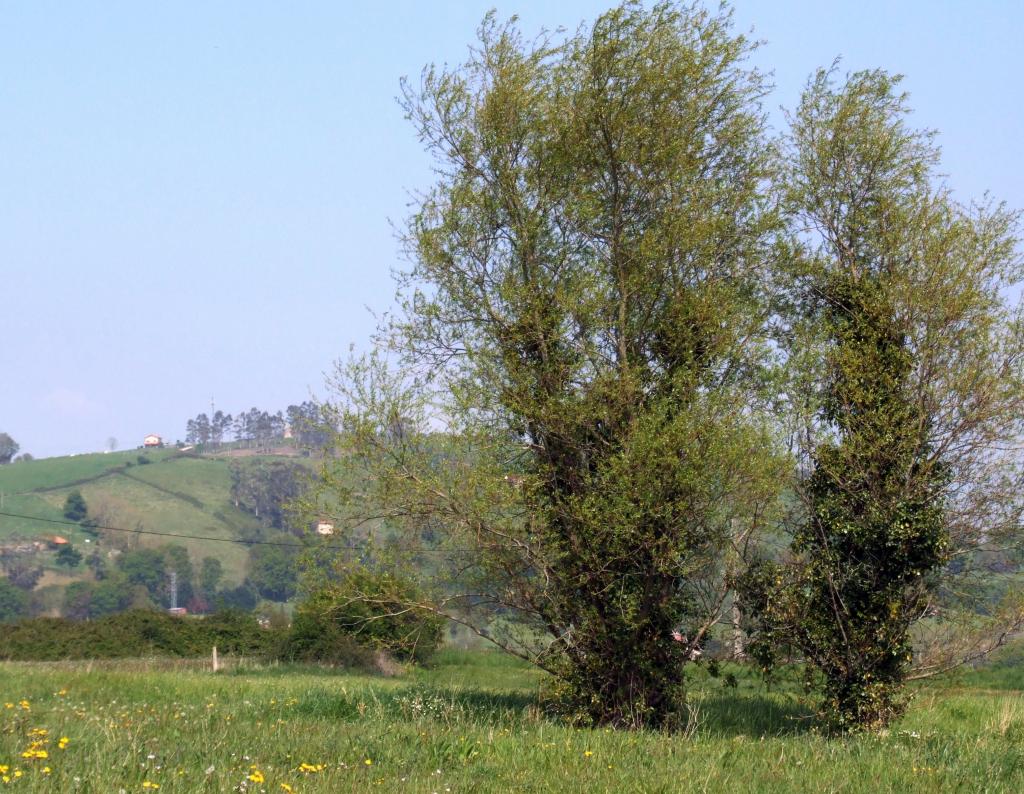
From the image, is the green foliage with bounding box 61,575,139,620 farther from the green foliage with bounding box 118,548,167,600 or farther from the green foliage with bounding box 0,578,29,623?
the green foliage with bounding box 0,578,29,623

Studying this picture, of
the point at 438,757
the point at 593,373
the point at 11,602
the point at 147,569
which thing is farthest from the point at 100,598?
the point at 438,757

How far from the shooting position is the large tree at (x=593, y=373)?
61.2 feet

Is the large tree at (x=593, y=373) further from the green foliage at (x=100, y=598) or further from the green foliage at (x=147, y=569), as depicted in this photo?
the green foliage at (x=147, y=569)

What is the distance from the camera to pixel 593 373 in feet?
65.7

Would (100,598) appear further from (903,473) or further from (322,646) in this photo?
(903,473)

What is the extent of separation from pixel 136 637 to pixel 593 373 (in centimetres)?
4040

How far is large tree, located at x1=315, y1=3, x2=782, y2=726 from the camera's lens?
18.6 m

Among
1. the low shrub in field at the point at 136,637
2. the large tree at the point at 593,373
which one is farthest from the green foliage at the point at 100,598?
the large tree at the point at 593,373

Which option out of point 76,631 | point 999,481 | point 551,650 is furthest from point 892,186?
point 76,631

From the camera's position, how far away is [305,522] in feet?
64.8

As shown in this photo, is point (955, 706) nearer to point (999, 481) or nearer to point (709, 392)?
point (999, 481)

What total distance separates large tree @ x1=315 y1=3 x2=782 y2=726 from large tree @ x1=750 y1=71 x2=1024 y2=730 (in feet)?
6.39

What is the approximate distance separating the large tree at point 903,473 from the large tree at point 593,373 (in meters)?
1.95

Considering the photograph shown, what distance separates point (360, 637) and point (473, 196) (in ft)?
107
